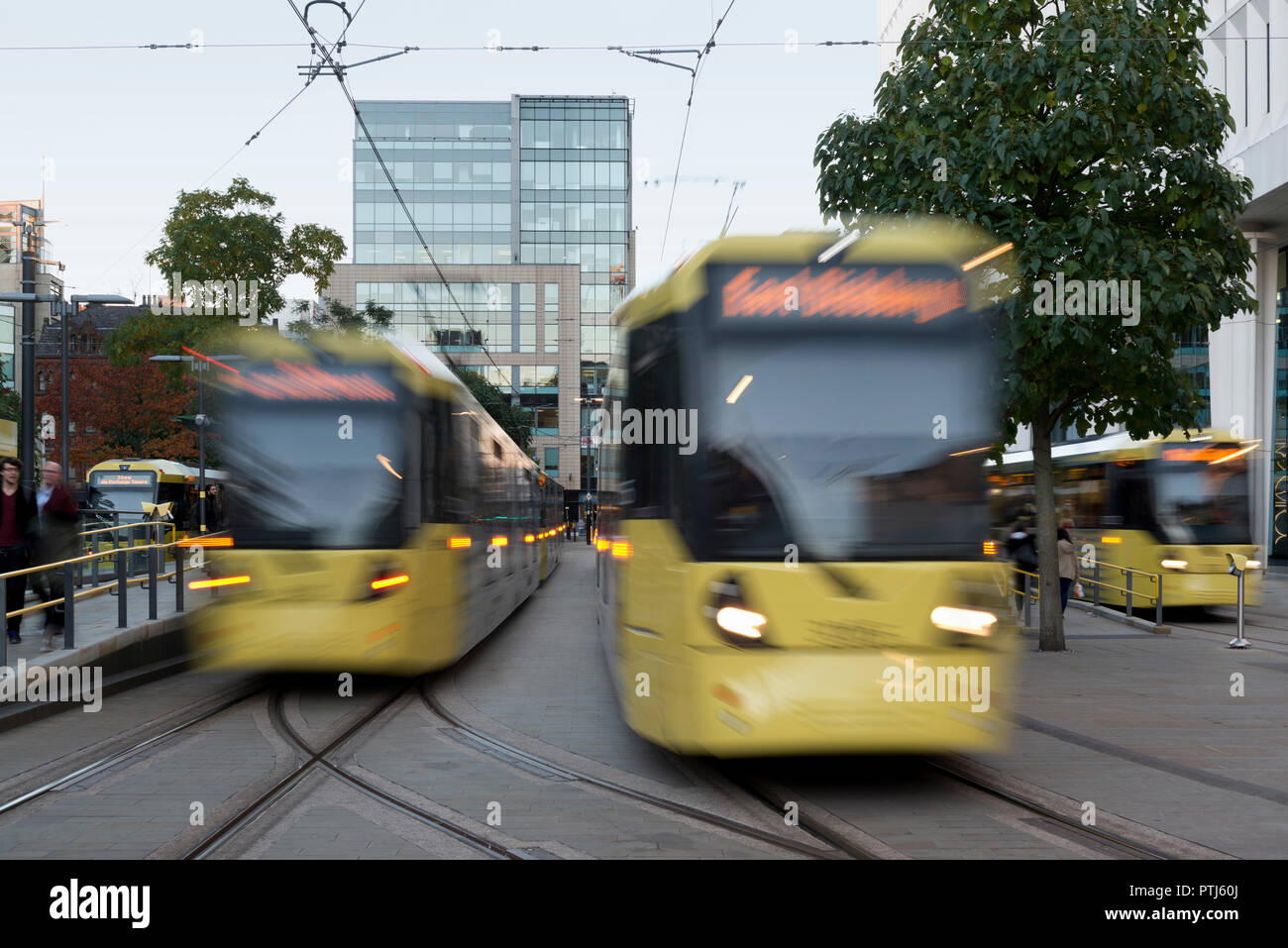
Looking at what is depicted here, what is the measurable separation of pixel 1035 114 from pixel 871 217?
204cm

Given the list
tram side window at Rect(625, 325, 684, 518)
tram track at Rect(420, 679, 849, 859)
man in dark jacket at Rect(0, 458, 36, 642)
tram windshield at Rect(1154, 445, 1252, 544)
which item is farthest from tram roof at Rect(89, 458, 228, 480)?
tram side window at Rect(625, 325, 684, 518)

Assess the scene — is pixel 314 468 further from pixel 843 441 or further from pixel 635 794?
pixel 843 441

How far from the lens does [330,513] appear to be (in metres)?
9.65

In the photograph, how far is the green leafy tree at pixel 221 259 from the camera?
90.0 feet

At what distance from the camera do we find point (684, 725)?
6.45 m

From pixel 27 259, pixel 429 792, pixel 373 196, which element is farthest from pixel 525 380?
pixel 429 792

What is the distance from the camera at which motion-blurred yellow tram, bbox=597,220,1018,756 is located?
6.26m

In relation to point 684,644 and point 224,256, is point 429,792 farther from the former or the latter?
point 224,256

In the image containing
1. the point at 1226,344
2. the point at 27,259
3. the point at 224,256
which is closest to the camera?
the point at 27,259

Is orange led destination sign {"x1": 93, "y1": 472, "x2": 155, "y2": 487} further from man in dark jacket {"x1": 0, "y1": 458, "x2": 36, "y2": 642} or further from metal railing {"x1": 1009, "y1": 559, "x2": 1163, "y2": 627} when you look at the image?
man in dark jacket {"x1": 0, "y1": 458, "x2": 36, "y2": 642}

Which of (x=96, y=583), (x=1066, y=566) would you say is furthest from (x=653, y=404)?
(x=96, y=583)

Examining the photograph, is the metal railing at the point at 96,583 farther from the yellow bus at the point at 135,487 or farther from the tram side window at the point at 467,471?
the yellow bus at the point at 135,487

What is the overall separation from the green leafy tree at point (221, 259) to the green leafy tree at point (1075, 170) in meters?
18.1
